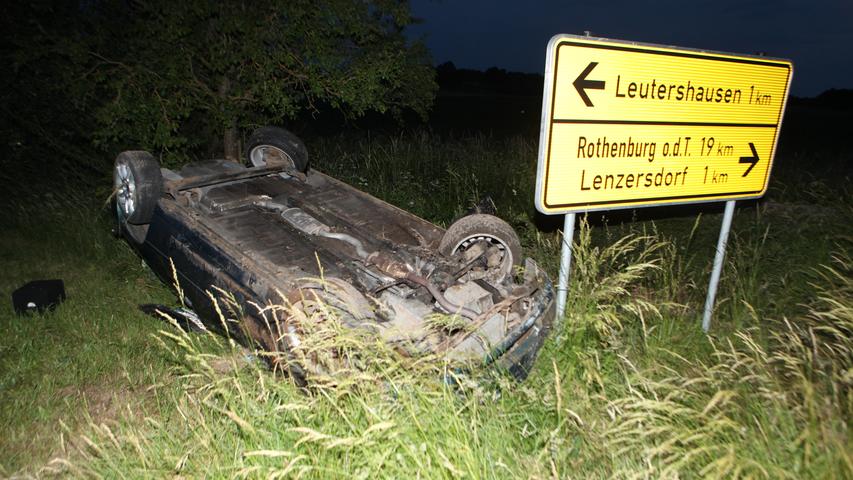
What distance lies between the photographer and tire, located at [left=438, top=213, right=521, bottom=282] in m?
4.14

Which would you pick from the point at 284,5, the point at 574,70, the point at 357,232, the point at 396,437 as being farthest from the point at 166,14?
the point at 396,437

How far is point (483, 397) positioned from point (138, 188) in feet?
12.3

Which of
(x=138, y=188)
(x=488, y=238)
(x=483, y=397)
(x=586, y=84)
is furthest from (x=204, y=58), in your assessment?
(x=483, y=397)

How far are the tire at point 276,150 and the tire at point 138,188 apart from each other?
50.4 inches

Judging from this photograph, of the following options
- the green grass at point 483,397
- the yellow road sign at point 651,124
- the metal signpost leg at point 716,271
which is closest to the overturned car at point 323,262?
the green grass at point 483,397

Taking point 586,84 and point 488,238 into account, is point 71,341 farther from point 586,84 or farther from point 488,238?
point 586,84

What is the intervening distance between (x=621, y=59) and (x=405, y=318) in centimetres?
203

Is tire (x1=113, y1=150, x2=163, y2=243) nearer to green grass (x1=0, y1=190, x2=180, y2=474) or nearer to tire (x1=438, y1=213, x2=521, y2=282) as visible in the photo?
green grass (x1=0, y1=190, x2=180, y2=474)

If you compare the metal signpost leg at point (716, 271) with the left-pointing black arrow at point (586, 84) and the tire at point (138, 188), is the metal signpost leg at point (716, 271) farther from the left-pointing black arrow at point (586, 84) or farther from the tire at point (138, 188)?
the tire at point (138, 188)

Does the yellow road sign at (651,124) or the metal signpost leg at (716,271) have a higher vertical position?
the yellow road sign at (651,124)

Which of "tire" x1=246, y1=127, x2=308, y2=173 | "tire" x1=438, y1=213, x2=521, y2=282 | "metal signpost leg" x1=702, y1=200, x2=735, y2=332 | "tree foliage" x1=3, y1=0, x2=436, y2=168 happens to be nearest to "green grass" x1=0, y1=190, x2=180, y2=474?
"tree foliage" x1=3, y1=0, x2=436, y2=168

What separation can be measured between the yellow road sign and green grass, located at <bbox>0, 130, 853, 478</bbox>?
16.4 inches

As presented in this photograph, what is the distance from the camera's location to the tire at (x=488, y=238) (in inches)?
163

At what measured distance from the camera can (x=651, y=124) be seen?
3258 millimetres
